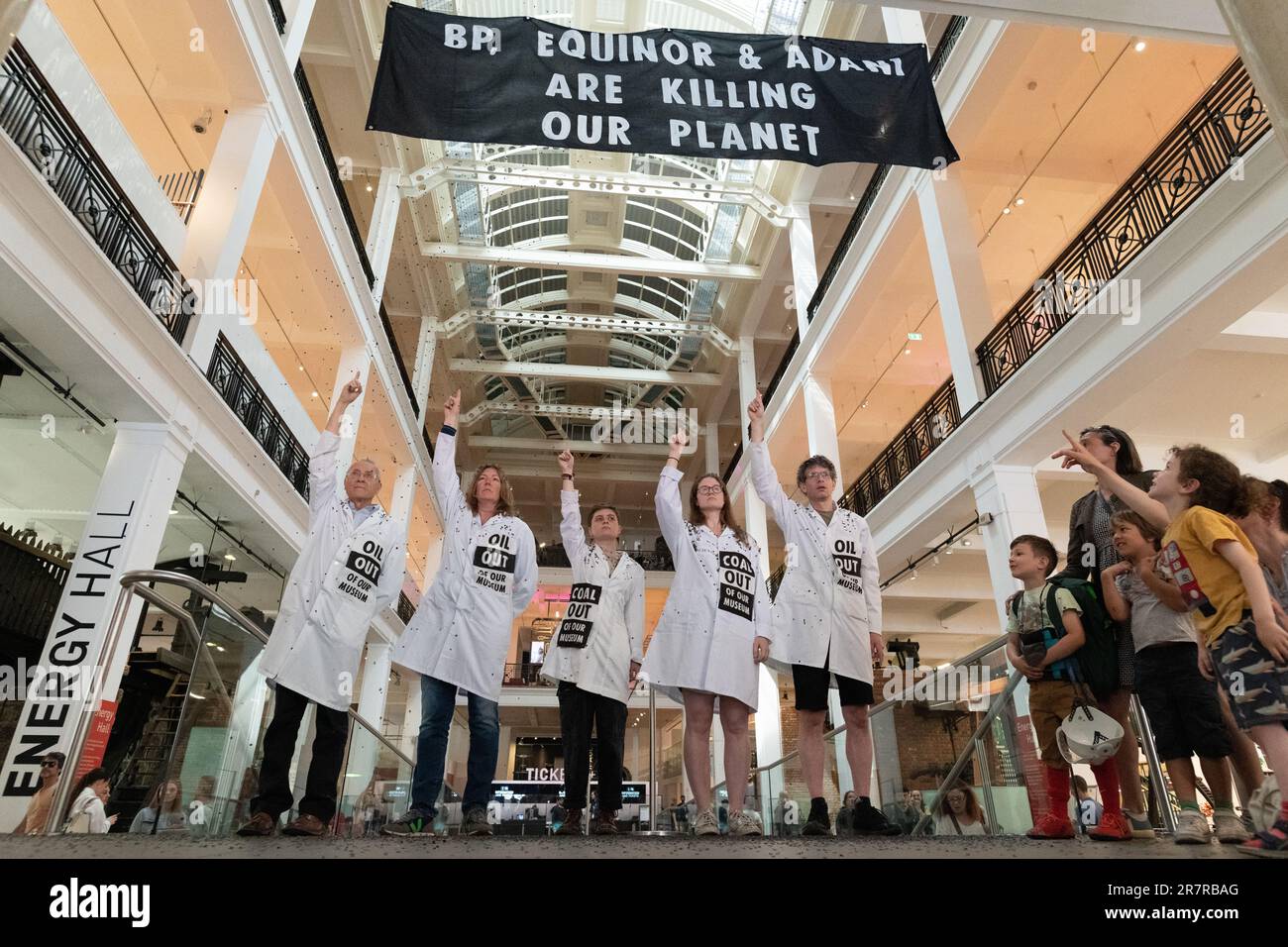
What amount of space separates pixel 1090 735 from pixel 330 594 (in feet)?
10.8

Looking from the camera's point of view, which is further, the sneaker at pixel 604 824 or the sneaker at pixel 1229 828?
the sneaker at pixel 604 824

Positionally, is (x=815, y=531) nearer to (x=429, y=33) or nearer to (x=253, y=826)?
(x=253, y=826)

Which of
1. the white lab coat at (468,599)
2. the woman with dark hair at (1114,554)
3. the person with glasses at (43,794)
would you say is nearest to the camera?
the woman with dark hair at (1114,554)

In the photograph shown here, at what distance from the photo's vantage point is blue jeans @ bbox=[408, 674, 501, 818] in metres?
3.52

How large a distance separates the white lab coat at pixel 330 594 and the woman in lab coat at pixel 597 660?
95 centimetres

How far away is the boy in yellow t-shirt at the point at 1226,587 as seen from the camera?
238 centimetres

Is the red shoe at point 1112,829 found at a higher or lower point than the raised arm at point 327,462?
lower

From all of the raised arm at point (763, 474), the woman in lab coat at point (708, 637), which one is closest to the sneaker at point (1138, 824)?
the woman in lab coat at point (708, 637)

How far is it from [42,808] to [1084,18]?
321 inches

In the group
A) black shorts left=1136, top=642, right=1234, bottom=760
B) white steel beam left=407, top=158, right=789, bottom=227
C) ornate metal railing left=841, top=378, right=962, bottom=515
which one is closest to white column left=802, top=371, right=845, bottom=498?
ornate metal railing left=841, top=378, right=962, bottom=515

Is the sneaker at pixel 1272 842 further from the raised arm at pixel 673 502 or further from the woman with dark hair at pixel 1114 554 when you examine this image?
the raised arm at pixel 673 502

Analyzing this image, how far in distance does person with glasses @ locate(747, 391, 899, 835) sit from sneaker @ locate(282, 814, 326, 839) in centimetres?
212

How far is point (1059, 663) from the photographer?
11.0 feet
